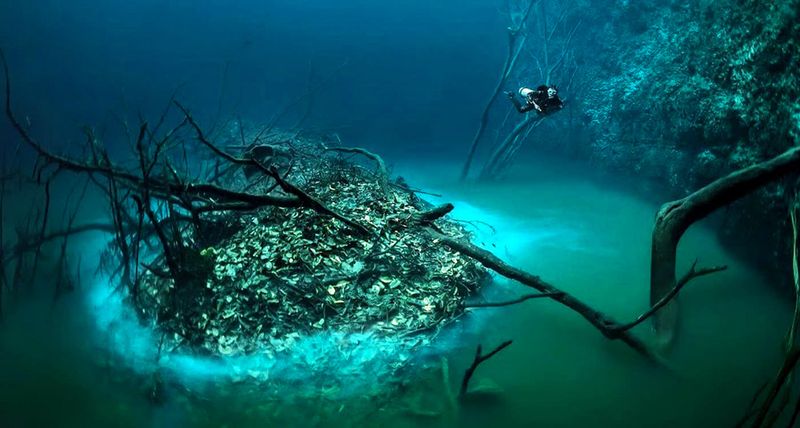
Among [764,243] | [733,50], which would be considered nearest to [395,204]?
[764,243]

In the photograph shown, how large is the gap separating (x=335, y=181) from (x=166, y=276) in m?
3.17

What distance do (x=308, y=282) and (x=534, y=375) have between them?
2.87m

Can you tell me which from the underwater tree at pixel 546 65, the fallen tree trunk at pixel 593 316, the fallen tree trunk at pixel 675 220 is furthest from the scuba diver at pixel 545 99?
the underwater tree at pixel 546 65

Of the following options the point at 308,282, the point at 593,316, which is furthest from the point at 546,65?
the point at 308,282

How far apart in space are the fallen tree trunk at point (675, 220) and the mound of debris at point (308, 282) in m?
2.25

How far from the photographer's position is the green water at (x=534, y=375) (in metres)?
3.92

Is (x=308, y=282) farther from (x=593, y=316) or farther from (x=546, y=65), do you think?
(x=546, y=65)

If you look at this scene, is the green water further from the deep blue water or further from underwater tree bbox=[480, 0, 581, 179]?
underwater tree bbox=[480, 0, 581, 179]

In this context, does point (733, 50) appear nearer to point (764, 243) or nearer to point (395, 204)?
point (764, 243)

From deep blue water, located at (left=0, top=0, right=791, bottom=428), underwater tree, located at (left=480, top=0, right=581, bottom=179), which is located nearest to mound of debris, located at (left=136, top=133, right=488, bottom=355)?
deep blue water, located at (left=0, top=0, right=791, bottom=428)

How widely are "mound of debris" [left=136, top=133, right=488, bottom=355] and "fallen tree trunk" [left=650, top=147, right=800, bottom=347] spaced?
2.25 metres

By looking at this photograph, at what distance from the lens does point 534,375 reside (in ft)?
14.5

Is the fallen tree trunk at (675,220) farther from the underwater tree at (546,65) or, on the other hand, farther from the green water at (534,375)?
the underwater tree at (546,65)

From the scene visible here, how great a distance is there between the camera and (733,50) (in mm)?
7879
